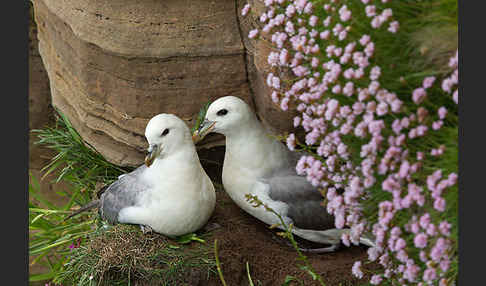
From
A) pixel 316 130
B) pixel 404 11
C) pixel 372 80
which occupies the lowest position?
pixel 316 130

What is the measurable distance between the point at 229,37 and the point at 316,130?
3.15 ft

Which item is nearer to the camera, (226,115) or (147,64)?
(226,115)

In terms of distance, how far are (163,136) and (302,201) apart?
2.06 feet

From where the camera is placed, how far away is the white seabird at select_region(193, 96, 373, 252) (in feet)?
8.89

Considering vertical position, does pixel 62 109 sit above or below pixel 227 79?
below

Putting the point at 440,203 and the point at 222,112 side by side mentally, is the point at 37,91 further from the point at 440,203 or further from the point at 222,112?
the point at 440,203

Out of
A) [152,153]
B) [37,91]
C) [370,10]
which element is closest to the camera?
[370,10]

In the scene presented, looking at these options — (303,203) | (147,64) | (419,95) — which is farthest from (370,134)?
(147,64)

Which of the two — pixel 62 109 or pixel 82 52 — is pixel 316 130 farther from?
pixel 62 109

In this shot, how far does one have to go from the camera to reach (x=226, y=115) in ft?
8.95

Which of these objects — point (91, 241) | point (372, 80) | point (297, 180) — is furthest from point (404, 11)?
point (91, 241)

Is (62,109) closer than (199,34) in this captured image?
No

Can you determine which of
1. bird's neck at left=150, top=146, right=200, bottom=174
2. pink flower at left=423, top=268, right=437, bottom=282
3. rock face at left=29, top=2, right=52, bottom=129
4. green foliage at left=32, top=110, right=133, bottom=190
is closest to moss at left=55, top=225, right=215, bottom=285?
bird's neck at left=150, top=146, right=200, bottom=174

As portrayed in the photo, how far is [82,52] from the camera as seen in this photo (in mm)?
3051
